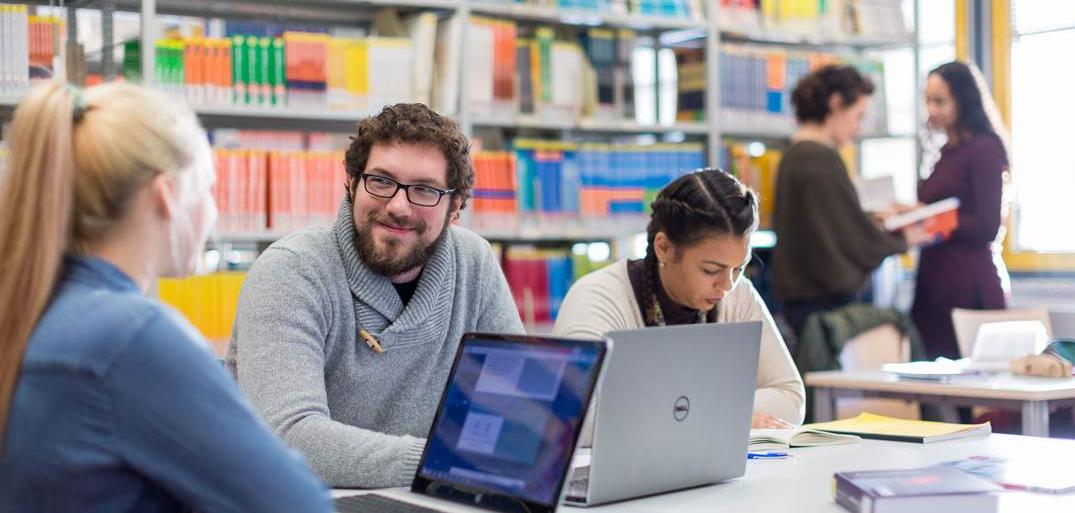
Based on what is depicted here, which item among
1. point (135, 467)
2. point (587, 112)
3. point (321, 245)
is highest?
point (587, 112)

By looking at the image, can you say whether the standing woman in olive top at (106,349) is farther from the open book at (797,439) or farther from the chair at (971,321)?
the chair at (971,321)

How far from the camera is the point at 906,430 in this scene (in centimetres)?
249

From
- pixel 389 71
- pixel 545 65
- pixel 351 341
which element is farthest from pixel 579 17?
pixel 351 341

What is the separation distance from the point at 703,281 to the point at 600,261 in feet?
6.51

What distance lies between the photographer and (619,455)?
5.99 feet

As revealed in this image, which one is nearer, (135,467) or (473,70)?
(135,467)

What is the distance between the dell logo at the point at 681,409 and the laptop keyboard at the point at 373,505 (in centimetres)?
39

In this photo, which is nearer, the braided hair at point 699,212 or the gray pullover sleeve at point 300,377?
the gray pullover sleeve at point 300,377

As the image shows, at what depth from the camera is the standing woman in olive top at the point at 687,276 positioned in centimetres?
280

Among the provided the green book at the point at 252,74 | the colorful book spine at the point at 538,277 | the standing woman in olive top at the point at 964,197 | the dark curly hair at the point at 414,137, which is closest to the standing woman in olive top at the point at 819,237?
the standing woman in olive top at the point at 964,197

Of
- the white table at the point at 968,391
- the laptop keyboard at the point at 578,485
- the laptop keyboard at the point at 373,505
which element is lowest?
the white table at the point at 968,391

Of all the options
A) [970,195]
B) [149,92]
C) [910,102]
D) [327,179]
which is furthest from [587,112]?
[149,92]

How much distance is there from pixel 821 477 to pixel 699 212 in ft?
2.89

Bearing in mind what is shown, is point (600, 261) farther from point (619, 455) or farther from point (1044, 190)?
point (619, 455)
